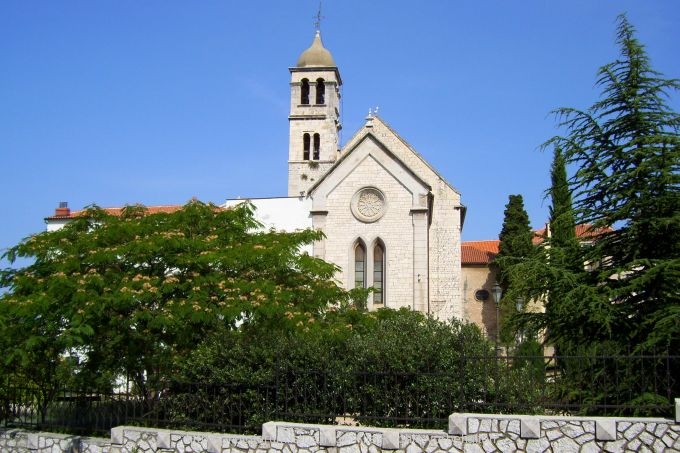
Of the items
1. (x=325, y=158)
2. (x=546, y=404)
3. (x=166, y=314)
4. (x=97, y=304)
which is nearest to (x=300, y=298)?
(x=166, y=314)

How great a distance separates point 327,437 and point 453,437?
1.99m

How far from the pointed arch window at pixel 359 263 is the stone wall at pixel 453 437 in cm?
1890

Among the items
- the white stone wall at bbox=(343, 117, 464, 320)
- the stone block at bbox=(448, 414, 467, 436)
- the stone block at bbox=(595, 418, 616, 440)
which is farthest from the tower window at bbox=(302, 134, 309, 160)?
the stone block at bbox=(595, 418, 616, 440)

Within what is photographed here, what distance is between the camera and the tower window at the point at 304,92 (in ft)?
171

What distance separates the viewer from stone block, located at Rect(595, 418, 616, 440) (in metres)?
10.2

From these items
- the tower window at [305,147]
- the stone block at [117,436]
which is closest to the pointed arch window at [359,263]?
the stone block at [117,436]

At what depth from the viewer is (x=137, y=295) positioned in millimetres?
14516

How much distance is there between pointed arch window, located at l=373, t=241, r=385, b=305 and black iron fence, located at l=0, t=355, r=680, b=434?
17111 mm

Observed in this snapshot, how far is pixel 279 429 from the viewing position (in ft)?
37.8

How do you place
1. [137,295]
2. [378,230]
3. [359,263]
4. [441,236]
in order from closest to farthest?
[137,295] → [378,230] → [359,263] → [441,236]

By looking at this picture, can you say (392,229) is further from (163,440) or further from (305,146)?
(305,146)

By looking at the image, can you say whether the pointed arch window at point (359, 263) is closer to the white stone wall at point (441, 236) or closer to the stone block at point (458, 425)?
the white stone wall at point (441, 236)

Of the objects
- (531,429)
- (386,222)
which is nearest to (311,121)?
(386,222)

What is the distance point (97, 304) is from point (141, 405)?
2536 mm
